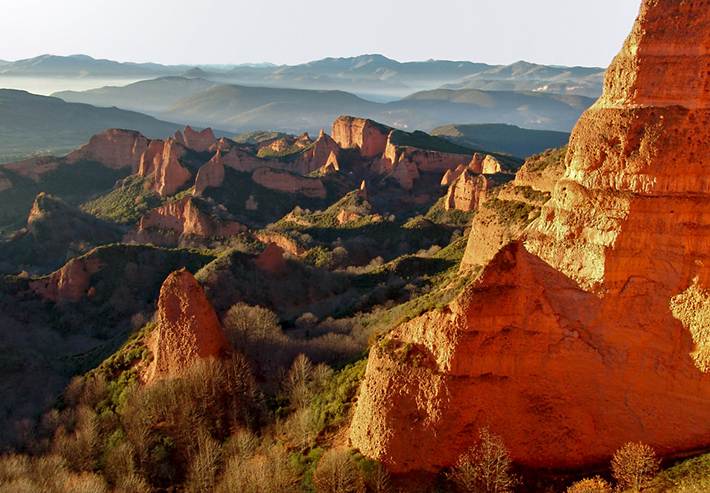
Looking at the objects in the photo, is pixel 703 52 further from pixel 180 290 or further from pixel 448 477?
pixel 180 290

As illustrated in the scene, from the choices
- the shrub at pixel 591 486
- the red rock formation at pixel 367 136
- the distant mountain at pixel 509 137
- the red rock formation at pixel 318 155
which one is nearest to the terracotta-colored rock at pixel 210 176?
the red rock formation at pixel 318 155

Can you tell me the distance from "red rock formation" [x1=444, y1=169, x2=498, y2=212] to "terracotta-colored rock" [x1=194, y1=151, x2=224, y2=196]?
26.3m

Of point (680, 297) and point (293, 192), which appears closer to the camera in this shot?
point (680, 297)

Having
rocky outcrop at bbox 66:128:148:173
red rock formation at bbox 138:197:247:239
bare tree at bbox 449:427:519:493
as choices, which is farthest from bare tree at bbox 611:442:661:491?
rocky outcrop at bbox 66:128:148:173

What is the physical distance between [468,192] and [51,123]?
14202cm

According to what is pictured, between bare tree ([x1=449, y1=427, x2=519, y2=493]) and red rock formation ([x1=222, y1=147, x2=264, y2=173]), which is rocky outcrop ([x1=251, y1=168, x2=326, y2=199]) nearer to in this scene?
red rock formation ([x1=222, y1=147, x2=264, y2=173])

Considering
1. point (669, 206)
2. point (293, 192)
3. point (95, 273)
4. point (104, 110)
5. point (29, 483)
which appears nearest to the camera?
point (669, 206)

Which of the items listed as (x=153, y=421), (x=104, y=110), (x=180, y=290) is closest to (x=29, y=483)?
(x=153, y=421)

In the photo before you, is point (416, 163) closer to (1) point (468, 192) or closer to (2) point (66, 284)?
(1) point (468, 192)

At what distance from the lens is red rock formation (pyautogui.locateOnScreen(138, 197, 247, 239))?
52094 millimetres

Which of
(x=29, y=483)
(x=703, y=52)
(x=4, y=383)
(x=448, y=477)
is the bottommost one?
(x=4, y=383)

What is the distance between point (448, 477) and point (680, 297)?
7.14 meters

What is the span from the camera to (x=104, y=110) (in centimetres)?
17612

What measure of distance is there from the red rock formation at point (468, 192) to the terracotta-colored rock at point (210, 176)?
26.3 meters
